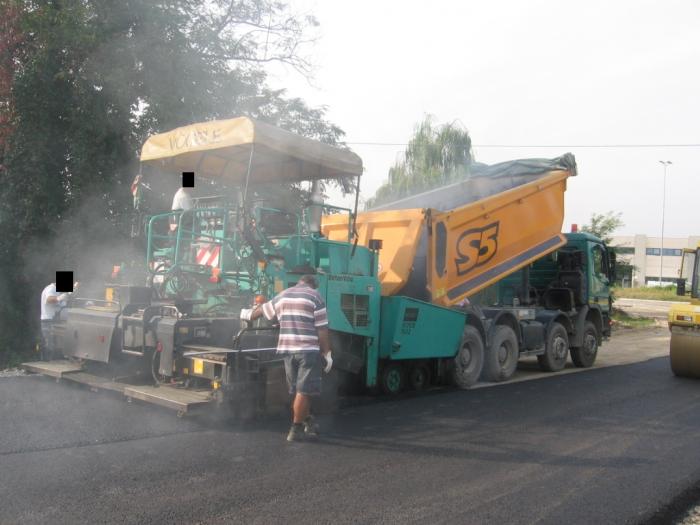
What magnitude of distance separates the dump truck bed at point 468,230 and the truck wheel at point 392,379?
1.01 meters

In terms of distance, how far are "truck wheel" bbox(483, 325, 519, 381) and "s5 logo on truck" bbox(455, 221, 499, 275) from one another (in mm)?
1215

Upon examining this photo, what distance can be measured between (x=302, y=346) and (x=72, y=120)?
28.7ft

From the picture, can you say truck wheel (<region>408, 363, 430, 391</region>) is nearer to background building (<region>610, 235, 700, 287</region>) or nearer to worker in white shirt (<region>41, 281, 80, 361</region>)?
worker in white shirt (<region>41, 281, 80, 361</region>)

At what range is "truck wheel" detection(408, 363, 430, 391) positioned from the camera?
8609 millimetres

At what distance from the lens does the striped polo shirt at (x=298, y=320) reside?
18.7 ft

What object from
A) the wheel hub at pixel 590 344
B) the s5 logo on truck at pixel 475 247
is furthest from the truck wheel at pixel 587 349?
the s5 logo on truck at pixel 475 247

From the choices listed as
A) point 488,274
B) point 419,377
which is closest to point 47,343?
point 419,377

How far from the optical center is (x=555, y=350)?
37.2ft

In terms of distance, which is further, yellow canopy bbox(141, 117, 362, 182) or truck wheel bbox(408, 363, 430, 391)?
truck wheel bbox(408, 363, 430, 391)

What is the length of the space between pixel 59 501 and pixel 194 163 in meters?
4.59

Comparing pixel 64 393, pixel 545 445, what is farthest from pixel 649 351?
pixel 64 393

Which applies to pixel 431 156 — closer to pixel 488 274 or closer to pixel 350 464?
pixel 488 274

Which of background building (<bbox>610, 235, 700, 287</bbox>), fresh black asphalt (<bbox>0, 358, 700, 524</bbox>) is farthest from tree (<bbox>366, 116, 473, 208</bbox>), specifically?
background building (<bbox>610, 235, 700, 287</bbox>)

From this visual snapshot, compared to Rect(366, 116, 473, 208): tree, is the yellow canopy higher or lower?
lower
